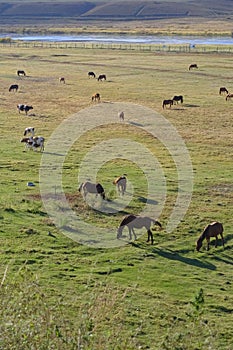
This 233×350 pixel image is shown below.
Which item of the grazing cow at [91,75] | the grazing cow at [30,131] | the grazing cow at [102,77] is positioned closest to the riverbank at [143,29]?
the grazing cow at [91,75]

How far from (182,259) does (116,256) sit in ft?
5.45

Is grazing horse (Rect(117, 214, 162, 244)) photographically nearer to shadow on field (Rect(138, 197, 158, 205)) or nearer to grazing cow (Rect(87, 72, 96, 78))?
shadow on field (Rect(138, 197, 158, 205))

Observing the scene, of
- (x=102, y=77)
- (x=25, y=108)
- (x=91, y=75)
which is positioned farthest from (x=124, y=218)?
(x=91, y=75)

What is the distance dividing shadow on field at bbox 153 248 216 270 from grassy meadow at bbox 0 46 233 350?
0.03 m

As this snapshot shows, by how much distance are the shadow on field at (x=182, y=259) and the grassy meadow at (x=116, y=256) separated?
0.03 m

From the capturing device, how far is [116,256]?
15.3 m

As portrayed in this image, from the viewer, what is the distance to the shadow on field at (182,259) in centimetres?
1495

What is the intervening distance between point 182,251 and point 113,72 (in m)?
44.3

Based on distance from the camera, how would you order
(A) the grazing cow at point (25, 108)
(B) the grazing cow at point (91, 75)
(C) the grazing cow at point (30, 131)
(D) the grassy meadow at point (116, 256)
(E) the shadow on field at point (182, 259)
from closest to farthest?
(D) the grassy meadow at point (116, 256), (E) the shadow on field at point (182, 259), (C) the grazing cow at point (30, 131), (A) the grazing cow at point (25, 108), (B) the grazing cow at point (91, 75)

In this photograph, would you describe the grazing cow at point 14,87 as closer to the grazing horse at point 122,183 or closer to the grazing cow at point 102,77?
the grazing cow at point 102,77

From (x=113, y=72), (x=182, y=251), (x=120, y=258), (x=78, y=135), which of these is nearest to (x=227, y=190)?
(x=182, y=251)

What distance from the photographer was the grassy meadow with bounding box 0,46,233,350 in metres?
8.02

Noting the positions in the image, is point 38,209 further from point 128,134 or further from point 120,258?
point 128,134

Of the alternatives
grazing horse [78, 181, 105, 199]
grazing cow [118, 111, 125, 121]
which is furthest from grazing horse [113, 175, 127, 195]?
grazing cow [118, 111, 125, 121]
